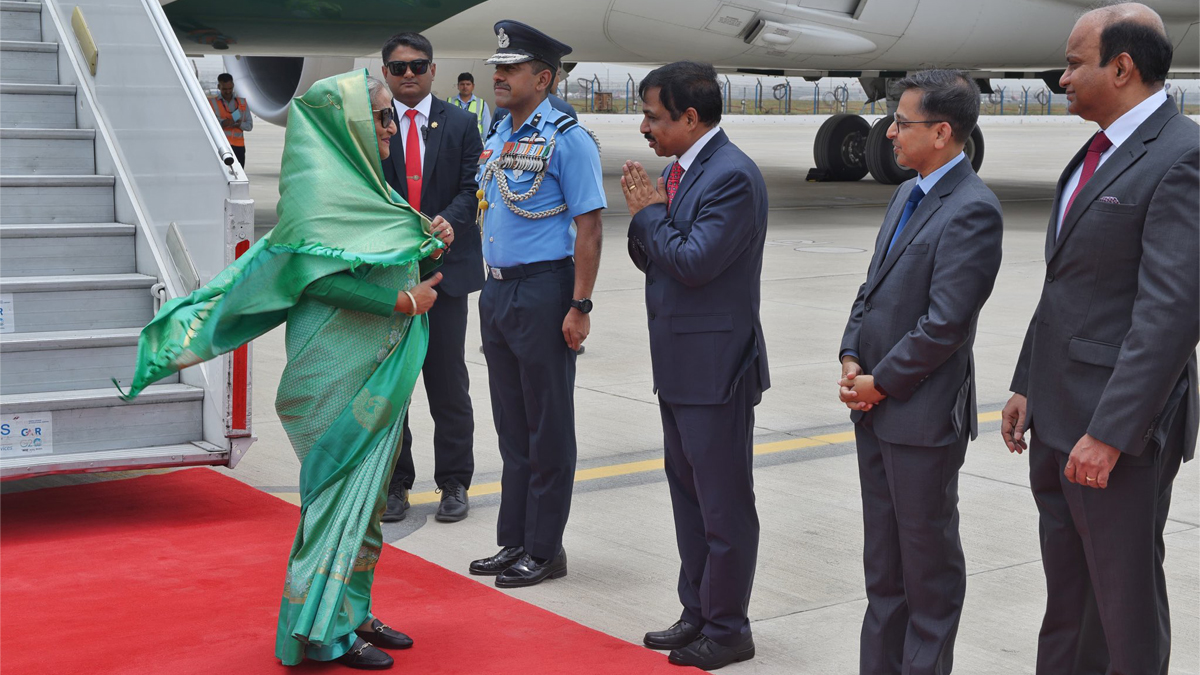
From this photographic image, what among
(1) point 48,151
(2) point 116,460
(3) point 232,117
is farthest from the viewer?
(3) point 232,117

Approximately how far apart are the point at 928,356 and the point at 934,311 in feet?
0.34

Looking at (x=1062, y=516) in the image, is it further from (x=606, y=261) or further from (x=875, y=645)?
(x=606, y=261)

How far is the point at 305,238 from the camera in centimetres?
328

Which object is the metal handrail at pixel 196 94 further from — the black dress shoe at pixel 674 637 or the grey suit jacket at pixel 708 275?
the black dress shoe at pixel 674 637

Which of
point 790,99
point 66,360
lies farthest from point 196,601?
point 790,99

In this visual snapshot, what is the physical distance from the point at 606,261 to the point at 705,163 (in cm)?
785

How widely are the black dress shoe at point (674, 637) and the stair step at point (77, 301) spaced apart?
2.86 meters

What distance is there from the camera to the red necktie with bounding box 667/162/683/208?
3562mm

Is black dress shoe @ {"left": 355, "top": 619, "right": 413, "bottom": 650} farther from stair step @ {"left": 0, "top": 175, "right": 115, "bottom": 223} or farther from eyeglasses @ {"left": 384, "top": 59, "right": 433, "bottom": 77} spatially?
stair step @ {"left": 0, "top": 175, "right": 115, "bottom": 223}

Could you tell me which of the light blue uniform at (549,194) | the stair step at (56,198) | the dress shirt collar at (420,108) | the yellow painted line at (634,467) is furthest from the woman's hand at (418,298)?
the stair step at (56,198)

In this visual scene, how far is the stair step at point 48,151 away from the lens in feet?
19.8

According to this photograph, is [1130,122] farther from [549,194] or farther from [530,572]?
[530,572]

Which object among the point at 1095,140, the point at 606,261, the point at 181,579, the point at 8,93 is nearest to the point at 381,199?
the point at 181,579

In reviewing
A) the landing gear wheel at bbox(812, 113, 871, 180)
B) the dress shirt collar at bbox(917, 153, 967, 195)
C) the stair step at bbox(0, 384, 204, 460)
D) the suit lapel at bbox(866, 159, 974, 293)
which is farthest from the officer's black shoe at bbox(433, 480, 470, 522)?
the landing gear wheel at bbox(812, 113, 871, 180)
